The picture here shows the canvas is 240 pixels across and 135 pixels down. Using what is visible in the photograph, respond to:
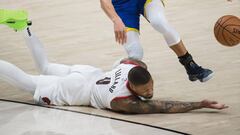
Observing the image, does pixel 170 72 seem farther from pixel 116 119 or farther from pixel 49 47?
pixel 49 47

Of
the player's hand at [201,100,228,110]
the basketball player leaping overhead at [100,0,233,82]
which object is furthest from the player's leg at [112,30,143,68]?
the player's hand at [201,100,228,110]

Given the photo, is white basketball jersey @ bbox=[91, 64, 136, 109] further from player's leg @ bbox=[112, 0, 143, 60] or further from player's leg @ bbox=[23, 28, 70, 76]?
player's leg @ bbox=[23, 28, 70, 76]

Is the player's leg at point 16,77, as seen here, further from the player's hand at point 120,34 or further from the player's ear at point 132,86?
the player's hand at point 120,34

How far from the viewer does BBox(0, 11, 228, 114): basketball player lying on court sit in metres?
5.27

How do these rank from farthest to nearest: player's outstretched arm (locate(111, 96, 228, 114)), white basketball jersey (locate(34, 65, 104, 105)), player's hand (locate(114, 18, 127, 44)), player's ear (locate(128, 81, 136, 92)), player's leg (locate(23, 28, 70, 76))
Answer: player's leg (locate(23, 28, 70, 76))
white basketball jersey (locate(34, 65, 104, 105))
player's outstretched arm (locate(111, 96, 228, 114))
player's ear (locate(128, 81, 136, 92))
player's hand (locate(114, 18, 127, 44))

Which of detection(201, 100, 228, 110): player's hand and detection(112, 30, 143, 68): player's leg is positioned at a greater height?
detection(112, 30, 143, 68): player's leg

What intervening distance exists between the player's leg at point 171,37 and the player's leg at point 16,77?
1.28 m

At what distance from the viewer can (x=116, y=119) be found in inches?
213

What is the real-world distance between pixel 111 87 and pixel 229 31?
1.32m

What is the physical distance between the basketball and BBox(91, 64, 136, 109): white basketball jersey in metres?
1.01

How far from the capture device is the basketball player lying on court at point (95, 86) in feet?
17.3

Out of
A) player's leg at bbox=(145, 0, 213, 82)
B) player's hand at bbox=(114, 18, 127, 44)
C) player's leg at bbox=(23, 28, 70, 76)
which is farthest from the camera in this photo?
player's leg at bbox=(23, 28, 70, 76)

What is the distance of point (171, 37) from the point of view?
595 cm

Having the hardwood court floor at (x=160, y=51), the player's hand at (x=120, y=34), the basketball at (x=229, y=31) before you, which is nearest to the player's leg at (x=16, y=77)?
the hardwood court floor at (x=160, y=51)
